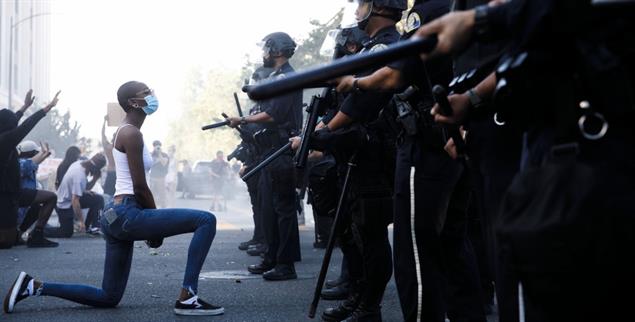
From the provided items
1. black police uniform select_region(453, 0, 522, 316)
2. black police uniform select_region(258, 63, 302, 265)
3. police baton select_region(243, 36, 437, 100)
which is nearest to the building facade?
black police uniform select_region(258, 63, 302, 265)

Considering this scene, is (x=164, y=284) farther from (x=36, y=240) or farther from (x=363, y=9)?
(x=36, y=240)

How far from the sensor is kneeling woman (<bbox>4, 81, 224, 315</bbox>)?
6348mm

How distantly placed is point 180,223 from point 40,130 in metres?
38.1

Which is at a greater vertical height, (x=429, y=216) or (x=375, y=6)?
(x=375, y=6)

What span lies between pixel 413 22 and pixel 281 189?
4660 millimetres

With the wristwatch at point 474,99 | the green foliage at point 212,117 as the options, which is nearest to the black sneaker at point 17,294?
the wristwatch at point 474,99

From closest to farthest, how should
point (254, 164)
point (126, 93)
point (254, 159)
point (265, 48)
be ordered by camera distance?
point (126, 93)
point (265, 48)
point (254, 164)
point (254, 159)

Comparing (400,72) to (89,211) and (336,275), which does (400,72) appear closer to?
(336,275)

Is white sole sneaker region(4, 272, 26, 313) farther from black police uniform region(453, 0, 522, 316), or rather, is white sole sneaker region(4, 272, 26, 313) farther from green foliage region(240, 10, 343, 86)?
green foliage region(240, 10, 343, 86)

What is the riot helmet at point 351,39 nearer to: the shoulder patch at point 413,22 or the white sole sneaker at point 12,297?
the shoulder patch at point 413,22

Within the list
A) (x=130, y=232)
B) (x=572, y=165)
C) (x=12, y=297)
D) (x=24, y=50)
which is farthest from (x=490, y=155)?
(x=24, y=50)

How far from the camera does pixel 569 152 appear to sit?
7.49ft

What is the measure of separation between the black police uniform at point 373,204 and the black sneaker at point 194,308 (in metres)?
1.27

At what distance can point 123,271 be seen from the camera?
653 centimetres
